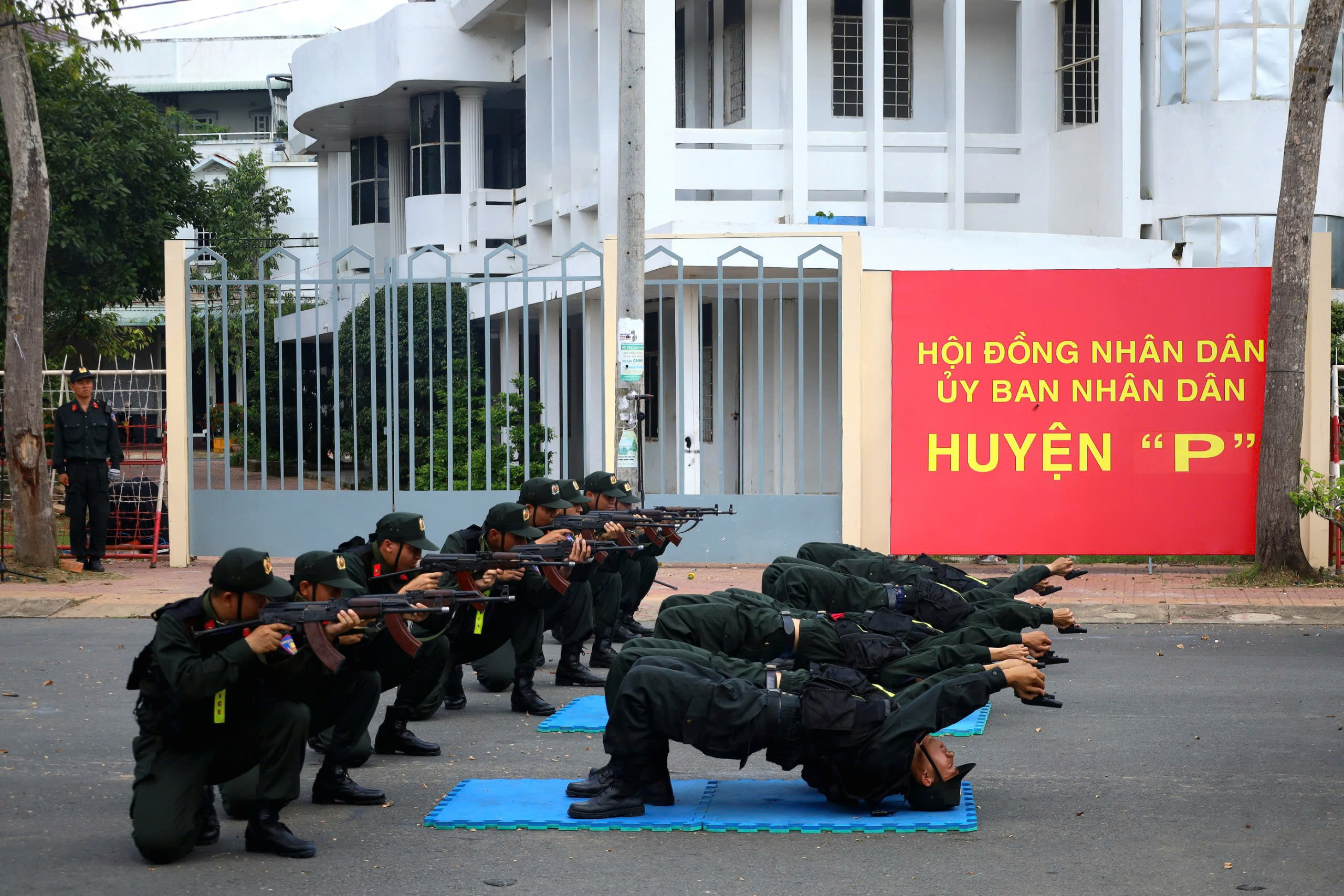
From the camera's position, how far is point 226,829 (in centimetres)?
587

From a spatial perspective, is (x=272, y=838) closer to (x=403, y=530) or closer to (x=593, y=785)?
(x=593, y=785)

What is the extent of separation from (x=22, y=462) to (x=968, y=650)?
9.63 m

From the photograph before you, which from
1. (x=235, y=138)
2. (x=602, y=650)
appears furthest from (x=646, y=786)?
(x=235, y=138)

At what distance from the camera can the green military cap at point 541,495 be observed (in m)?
8.80

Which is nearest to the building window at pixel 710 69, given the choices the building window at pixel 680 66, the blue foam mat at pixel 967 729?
the building window at pixel 680 66

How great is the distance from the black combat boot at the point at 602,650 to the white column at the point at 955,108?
12926 mm

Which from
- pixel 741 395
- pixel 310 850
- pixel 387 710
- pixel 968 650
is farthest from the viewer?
pixel 741 395

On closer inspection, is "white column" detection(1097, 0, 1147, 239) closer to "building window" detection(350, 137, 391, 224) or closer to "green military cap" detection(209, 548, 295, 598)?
"green military cap" detection(209, 548, 295, 598)

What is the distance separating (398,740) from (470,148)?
23.6 metres

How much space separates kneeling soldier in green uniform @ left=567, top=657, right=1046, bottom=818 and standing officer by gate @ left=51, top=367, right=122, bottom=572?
29.1 ft

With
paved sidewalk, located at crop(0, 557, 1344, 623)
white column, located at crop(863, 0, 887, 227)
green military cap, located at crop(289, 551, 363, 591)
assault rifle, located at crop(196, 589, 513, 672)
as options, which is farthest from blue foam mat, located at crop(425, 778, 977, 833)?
white column, located at crop(863, 0, 887, 227)

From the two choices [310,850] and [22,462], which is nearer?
[310,850]

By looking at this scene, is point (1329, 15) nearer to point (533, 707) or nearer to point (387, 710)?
point (533, 707)

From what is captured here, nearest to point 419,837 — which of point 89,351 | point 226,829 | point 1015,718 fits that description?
point 226,829
